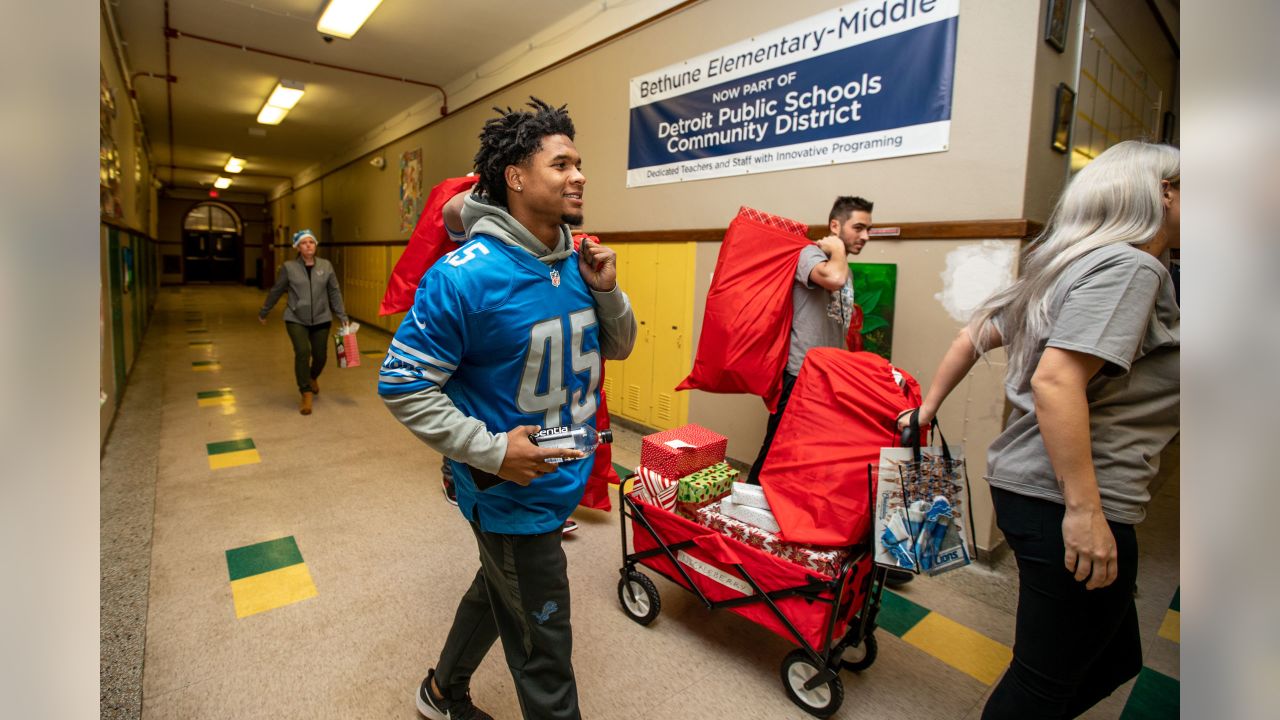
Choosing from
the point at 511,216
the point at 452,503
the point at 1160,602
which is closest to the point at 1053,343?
the point at 511,216

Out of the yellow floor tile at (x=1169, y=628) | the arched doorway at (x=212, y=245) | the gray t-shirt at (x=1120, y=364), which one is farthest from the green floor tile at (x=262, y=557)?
the arched doorway at (x=212, y=245)

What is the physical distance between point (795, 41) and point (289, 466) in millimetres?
3888

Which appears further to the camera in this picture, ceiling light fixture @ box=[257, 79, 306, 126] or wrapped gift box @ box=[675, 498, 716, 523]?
ceiling light fixture @ box=[257, 79, 306, 126]

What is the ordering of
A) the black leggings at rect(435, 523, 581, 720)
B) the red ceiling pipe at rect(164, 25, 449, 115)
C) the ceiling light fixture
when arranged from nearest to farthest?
the black leggings at rect(435, 523, 581, 720), the red ceiling pipe at rect(164, 25, 449, 115), the ceiling light fixture

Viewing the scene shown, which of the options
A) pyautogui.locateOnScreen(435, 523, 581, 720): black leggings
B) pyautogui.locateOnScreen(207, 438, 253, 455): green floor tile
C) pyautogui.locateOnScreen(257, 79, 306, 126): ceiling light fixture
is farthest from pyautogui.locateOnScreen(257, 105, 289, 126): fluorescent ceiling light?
pyautogui.locateOnScreen(435, 523, 581, 720): black leggings

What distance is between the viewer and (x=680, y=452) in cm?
239

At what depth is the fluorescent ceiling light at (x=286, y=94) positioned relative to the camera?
7895 mm

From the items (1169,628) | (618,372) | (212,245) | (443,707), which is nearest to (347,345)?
(618,372)

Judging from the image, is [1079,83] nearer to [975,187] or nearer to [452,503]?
[975,187]

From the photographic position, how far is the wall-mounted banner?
3.10m

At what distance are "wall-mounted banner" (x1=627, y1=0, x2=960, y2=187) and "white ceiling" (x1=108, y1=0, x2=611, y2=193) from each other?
173 centimetres

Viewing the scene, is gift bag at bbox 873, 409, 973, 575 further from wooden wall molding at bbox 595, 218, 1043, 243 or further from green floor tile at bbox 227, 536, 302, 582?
green floor tile at bbox 227, 536, 302, 582

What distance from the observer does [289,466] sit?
12.9 ft

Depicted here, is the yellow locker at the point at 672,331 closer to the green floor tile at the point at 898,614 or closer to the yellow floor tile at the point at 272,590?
the green floor tile at the point at 898,614
